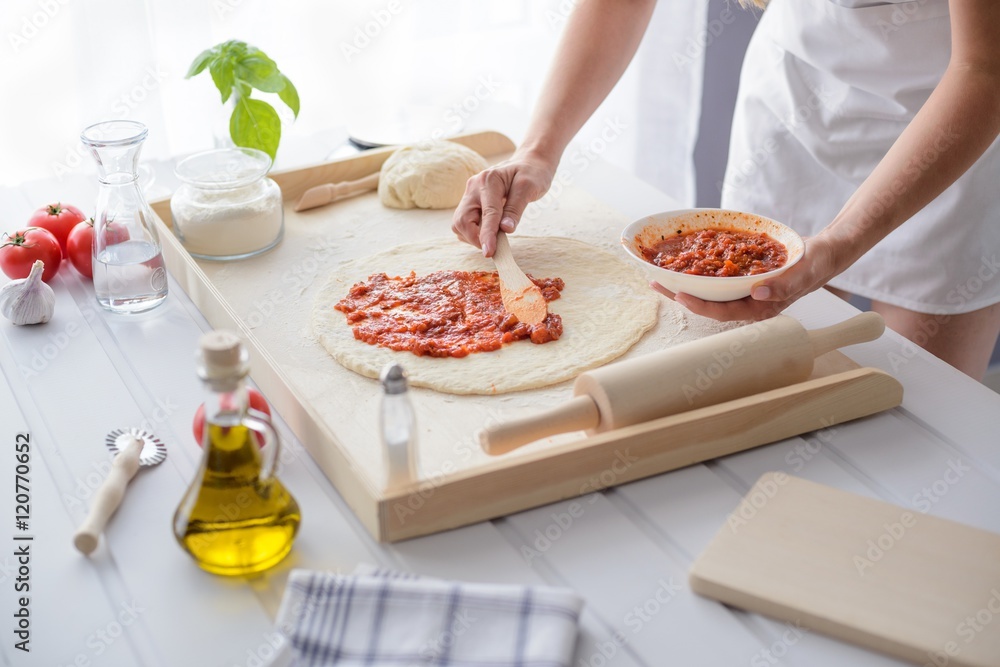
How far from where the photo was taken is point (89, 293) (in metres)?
1.60

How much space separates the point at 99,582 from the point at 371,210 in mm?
1015

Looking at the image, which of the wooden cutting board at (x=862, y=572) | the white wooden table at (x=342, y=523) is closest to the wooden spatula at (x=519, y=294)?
the white wooden table at (x=342, y=523)

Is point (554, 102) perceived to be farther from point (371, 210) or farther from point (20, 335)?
point (20, 335)

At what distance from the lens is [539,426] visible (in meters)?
1.09

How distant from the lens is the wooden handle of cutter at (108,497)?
1.03 m

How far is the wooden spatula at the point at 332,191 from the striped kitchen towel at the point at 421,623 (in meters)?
1.05

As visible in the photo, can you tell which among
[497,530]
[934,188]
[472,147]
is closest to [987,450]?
[934,188]

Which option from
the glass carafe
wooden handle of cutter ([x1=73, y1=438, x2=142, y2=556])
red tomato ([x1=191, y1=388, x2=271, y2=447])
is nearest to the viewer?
wooden handle of cutter ([x1=73, y1=438, x2=142, y2=556])

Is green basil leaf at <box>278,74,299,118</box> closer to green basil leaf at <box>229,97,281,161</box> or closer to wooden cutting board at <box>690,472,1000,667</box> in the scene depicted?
green basil leaf at <box>229,97,281,161</box>

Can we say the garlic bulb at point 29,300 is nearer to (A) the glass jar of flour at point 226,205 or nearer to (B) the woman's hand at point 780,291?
(A) the glass jar of flour at point 226,205

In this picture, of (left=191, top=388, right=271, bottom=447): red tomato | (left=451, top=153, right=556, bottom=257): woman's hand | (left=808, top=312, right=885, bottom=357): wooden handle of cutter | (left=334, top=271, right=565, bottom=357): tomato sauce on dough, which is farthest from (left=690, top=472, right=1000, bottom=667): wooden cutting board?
(left=451, top=153, right=556, bottom=257): woman's hand

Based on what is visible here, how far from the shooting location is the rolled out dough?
1.34m

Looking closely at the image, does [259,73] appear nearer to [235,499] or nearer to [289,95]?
[289,95]

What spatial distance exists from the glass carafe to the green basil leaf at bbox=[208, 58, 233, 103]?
369 millimetres
